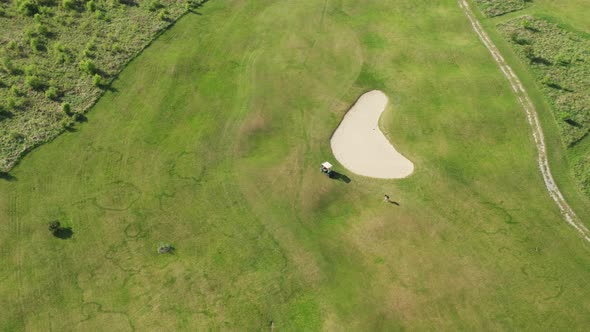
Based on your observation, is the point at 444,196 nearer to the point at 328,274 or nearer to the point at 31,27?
the point at 328,274

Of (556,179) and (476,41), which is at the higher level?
(476,41)

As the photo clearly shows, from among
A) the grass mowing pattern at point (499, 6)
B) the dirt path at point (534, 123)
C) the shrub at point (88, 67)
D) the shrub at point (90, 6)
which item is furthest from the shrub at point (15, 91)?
the grass mowing pattern at point (499, 6)

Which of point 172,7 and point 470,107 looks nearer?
point 470,107

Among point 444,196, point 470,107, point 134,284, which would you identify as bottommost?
point 134,284

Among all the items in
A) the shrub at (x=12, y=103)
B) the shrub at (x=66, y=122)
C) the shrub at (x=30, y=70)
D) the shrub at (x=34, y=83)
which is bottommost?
the shrub at (x=66, y=122)

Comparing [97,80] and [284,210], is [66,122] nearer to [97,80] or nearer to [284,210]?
[97,80]

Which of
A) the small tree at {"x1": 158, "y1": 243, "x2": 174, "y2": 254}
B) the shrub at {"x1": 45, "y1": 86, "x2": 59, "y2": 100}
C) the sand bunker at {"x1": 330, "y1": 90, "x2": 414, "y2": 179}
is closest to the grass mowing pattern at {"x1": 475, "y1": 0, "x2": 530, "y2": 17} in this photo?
the sand bunker at {"x1": 330, "y1": 90, "x2": 414, "y2": 179}

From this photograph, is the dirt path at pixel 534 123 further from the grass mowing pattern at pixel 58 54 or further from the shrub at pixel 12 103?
the shrub at pixel 12 103

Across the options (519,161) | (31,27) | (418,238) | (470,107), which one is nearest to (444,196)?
(418,238)
